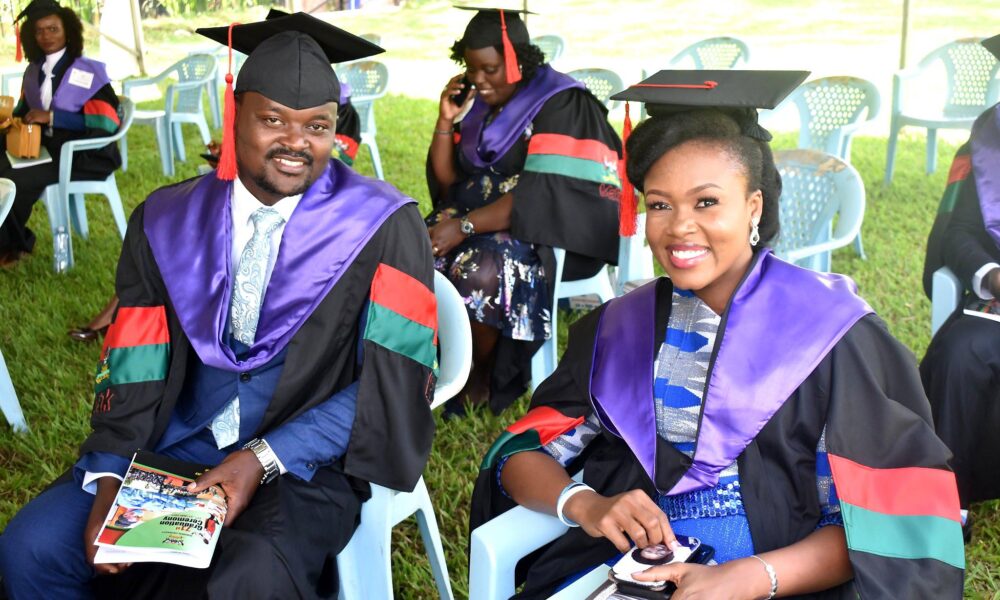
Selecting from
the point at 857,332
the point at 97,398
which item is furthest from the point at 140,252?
the point at 857,332

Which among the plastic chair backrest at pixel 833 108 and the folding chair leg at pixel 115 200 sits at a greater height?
the plastic chair backrest at pixel 833 108

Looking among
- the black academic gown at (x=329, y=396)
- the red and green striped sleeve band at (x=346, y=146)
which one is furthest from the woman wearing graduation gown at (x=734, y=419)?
the red and green striped sleeve band at (x=346, y=146)

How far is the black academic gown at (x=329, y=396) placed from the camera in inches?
84.7

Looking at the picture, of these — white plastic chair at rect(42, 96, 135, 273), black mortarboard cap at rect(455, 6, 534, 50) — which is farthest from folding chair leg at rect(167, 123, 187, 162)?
black mortarboard cap at rect(455, 6, 534, 50)

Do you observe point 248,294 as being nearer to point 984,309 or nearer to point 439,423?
point 439,423

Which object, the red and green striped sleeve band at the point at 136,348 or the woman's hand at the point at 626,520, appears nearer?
the woman's hand at the point at 626,520

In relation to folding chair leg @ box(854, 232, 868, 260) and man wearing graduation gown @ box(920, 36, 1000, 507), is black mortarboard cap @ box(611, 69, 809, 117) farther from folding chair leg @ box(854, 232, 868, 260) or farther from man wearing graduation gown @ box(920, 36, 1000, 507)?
folding chair leg @ box(854, 232, 868, 260)

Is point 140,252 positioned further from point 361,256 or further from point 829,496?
point 829,496

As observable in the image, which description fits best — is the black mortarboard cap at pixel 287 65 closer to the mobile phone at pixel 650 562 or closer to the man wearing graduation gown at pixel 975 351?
the mobile phone at pixel 650 562

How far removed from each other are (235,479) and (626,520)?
2.86 feet

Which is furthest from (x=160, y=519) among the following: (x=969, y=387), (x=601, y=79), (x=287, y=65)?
(x=601, y=79)

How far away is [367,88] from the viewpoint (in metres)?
7.89

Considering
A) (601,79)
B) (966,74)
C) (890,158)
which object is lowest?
(890,158)

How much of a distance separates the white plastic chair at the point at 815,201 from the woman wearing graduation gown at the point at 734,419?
1694mm
